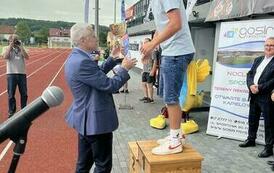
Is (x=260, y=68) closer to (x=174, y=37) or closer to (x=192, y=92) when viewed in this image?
(x=192, y=92)

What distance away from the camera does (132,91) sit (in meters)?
14.2

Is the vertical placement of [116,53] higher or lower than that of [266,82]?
higher

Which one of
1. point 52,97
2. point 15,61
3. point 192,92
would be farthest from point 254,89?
point 52,97

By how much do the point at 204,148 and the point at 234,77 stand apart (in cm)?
140

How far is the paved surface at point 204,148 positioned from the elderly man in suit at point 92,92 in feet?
5.24

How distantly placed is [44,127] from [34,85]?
843 centimetres

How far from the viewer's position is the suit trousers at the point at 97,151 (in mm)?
3734

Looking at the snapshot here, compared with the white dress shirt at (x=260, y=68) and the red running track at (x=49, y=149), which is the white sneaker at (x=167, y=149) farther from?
the white dress shirt at (x=260, y=68)

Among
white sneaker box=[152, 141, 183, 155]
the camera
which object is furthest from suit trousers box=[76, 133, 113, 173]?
the camera

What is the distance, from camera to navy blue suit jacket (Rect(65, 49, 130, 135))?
11.6 feet

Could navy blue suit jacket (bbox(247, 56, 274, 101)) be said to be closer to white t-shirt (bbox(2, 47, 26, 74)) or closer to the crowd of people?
the crowd of people

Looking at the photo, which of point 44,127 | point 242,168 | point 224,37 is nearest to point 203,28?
point 224,37

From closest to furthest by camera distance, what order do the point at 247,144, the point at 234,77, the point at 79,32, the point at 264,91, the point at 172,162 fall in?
the point at 79,32 → the point at 172,162 → the point at 264,91 → the point at 247,144 → the point at 234,77

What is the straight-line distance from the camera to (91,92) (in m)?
3.69
